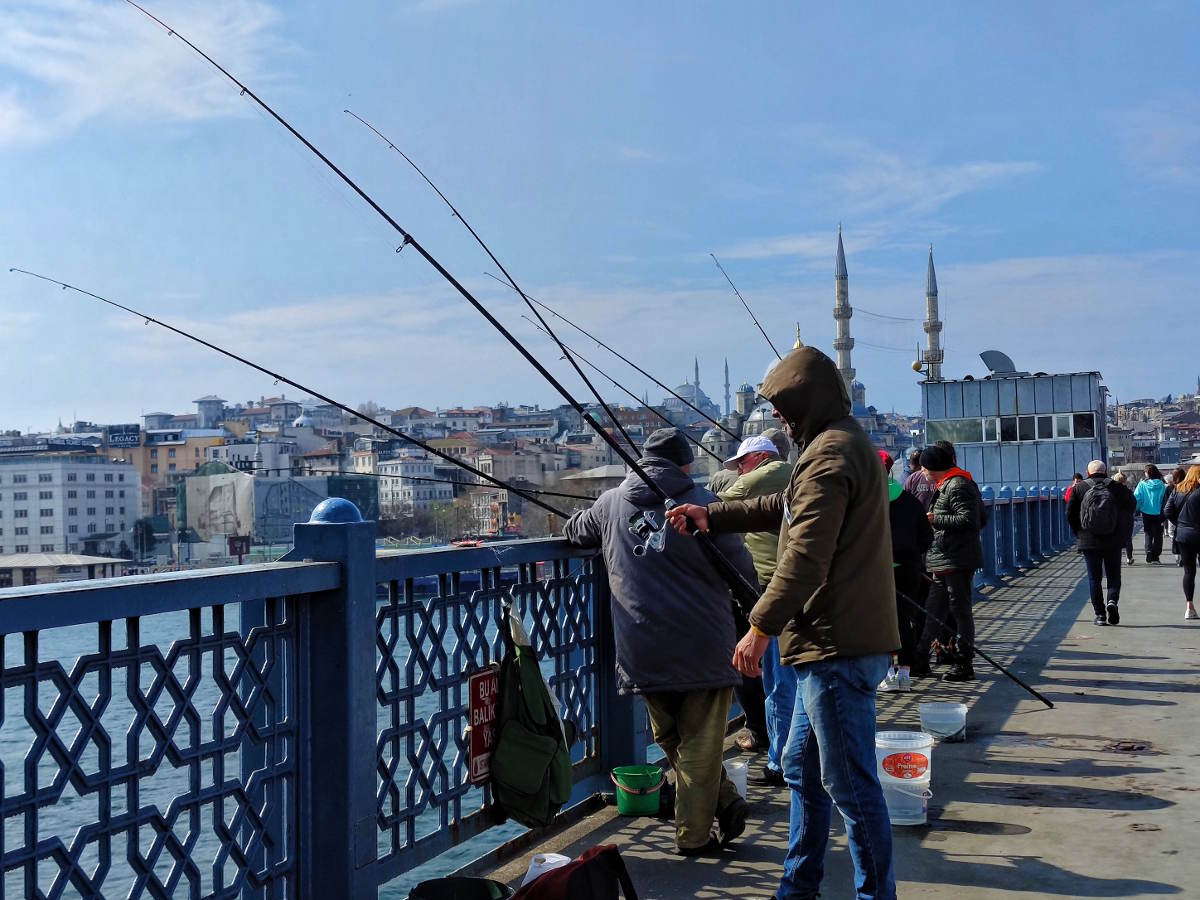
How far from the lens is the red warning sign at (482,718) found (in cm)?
420

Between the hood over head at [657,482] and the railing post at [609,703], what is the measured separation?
726 millimetres

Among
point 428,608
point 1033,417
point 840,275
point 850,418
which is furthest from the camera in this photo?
point 840,275

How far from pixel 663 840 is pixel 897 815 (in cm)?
96

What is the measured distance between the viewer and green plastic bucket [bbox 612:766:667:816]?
4988 millimetres

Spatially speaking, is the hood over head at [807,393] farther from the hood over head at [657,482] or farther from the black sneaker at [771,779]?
the black sneaker at [771,779]

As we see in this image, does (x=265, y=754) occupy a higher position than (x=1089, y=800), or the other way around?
(x=265, y=754)

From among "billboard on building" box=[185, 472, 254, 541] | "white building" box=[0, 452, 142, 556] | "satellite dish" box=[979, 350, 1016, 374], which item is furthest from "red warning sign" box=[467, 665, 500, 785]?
"white building" box=[0, 452, 142, 556]

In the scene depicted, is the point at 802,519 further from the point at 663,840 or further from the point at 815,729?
the point at 663,840

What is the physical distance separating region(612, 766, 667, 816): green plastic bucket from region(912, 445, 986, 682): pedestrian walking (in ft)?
13.1

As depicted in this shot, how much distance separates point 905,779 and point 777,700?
755 millimetres

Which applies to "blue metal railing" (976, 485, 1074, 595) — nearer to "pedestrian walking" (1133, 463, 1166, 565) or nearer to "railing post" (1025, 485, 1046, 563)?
"railing post" (1025, 485, 1046, 563)

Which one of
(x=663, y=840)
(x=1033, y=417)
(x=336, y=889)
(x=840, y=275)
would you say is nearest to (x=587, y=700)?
(x=663, y=840)

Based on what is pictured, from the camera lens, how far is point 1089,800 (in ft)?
17.3

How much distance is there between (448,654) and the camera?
4.45 meters
